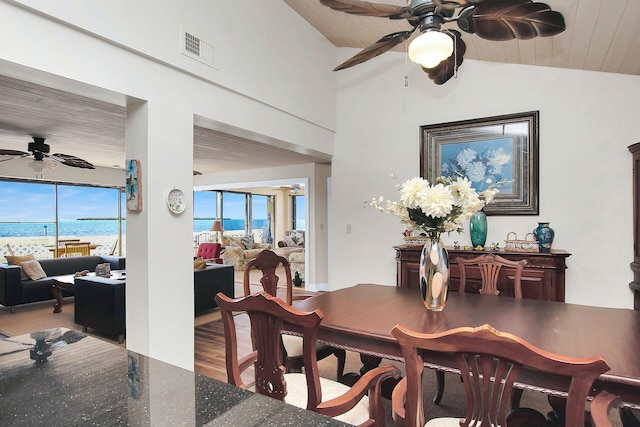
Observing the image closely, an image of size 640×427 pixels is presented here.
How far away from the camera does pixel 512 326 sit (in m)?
1.83

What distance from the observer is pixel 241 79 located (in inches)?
134

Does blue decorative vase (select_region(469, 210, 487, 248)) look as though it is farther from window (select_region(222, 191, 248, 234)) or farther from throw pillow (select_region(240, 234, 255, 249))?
window (select_region(222, 191, 248, 234))

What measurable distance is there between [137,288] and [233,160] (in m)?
4.61

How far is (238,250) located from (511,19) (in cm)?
860

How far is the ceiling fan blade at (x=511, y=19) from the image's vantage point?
6.17 ft

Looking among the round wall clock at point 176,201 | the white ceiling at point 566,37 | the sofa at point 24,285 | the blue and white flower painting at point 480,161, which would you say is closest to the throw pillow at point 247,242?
the sofa at point 24,285

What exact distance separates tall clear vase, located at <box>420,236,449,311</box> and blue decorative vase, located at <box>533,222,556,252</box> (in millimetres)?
2073

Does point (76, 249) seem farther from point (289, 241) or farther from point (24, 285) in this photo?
point (289, 241)

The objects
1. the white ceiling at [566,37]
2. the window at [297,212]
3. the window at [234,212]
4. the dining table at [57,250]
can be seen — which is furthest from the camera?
the window at [297,212]

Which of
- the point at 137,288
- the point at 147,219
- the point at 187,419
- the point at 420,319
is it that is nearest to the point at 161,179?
the point at 147,219

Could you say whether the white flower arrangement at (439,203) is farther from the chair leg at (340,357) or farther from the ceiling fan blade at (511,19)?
the chair leg at (340,357)

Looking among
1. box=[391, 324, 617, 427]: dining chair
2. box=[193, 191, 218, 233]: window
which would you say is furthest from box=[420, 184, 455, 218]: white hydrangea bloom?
box=[193, 191, 218, 233]: window

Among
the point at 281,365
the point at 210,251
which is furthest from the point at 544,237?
the point at 210,251

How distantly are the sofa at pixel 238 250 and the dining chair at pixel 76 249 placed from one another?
3.05 metres
